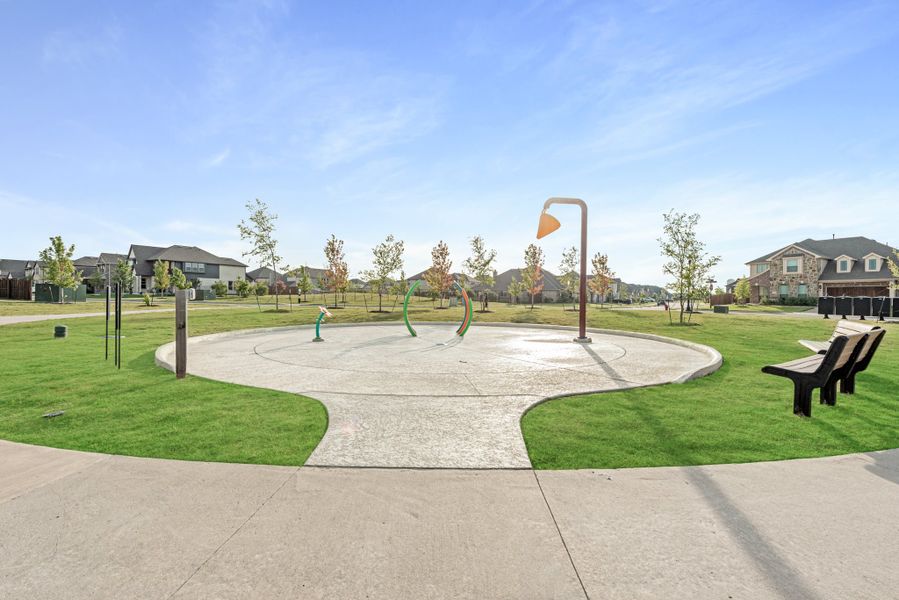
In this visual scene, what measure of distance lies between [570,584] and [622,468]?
76.6 inches

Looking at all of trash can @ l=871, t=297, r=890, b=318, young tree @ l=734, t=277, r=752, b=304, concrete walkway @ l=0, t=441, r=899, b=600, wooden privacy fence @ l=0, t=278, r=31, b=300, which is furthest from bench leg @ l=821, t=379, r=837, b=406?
wooden privacy fence @ l=0, t=278, r=31, b=300

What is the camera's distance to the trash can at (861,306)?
28625 mm

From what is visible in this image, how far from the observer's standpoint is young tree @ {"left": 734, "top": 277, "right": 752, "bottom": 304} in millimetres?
57312

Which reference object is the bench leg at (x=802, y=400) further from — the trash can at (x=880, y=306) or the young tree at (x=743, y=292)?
the young tree at (x=743, y=292)

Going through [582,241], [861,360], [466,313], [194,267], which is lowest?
[861,360]

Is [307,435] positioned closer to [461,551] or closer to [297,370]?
[461,551]

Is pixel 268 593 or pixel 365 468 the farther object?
pixel 365 468

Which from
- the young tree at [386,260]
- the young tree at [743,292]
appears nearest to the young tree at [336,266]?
the young tree at [386,260]

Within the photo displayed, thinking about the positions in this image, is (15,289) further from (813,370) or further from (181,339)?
(813,370)

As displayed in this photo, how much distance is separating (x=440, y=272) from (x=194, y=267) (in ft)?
186

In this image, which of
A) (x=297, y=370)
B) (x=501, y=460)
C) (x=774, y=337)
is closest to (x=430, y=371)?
(x=297, y=370)

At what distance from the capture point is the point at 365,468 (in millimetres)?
4324

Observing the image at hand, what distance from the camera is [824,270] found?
50.2 meters

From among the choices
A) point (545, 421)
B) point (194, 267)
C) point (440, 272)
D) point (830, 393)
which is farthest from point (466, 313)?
point (194, 267)
